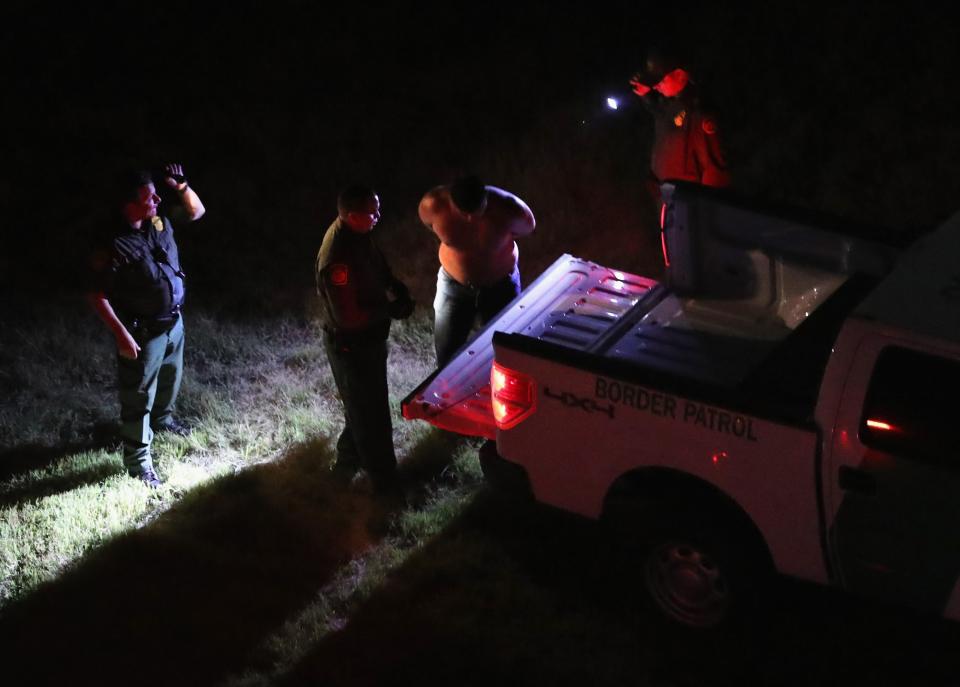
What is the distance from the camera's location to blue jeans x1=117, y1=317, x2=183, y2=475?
6480 mm

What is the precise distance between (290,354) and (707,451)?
4.39 metres

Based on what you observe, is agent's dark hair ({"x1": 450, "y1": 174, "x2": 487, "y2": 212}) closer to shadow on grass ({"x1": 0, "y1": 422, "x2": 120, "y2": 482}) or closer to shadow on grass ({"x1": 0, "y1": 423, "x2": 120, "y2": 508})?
shadow on grass ({"x1": 0, "y1": 423, "x2": 120, "y2": 508})

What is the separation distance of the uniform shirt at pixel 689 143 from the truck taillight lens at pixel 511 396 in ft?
7.87

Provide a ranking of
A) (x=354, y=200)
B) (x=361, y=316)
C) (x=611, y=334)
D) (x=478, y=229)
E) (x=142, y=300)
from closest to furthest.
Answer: (x=354, y=200) → (x=361, y=316) → (x=611, y=334) → (x=142, y=300) → (x=478, y=229)

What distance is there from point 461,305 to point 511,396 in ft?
5.55

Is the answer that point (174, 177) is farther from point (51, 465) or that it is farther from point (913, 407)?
point (913, 407)

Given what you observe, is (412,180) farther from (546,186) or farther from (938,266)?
(938,266)

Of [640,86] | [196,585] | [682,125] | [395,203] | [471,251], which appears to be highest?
[640,86]

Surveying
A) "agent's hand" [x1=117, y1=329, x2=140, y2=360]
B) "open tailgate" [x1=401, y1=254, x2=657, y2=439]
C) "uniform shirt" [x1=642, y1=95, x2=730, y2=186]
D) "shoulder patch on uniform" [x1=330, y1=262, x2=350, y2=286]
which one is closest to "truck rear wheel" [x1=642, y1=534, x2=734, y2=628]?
"open tailgate" [x1=401, y1=254, x2=657, y2=439]

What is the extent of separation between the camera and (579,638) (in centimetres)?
528

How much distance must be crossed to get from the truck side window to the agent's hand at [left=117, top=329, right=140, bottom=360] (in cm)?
388

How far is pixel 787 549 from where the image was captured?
4.74m

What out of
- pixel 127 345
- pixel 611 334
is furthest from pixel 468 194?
pixel 127 345

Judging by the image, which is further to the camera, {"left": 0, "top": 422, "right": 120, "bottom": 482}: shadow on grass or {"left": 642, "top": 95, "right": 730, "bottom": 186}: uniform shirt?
{"left": 0, "top": 422, "right": 120, "bottom": 482}: shadow on grass
